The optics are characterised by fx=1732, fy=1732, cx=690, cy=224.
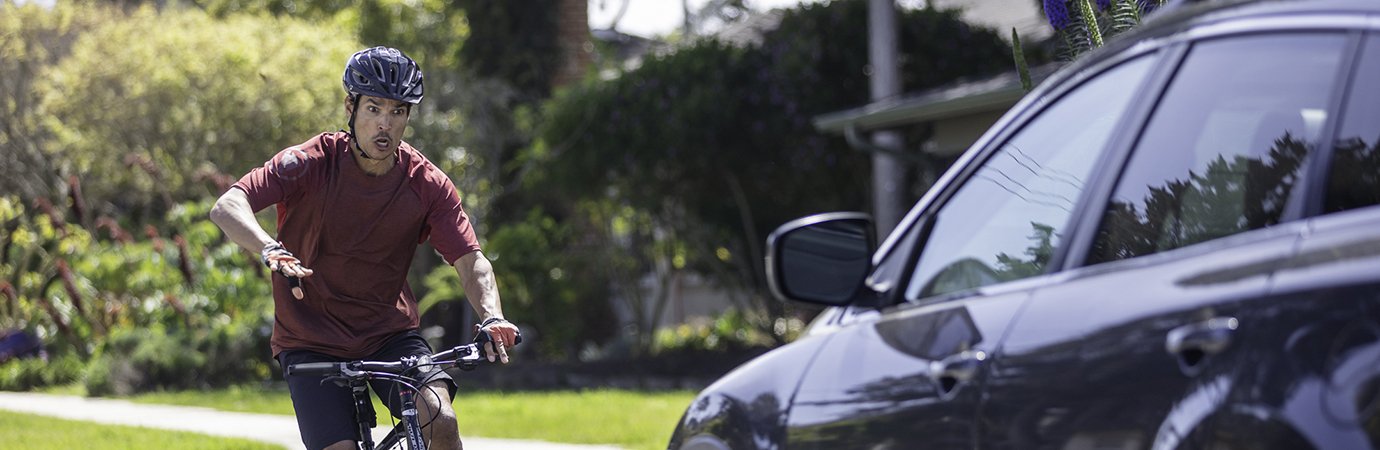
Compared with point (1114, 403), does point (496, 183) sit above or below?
above

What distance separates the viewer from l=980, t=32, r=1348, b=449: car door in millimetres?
2289

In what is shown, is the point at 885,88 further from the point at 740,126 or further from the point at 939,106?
the point at 939,106

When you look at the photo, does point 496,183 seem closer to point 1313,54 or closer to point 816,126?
point 816,126

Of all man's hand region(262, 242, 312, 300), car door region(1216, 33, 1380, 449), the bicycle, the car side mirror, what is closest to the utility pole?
the bicycle

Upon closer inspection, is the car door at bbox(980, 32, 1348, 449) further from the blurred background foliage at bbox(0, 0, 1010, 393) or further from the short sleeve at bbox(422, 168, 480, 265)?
the blurred background foliage at bbox(0, 0, 1010, 393)

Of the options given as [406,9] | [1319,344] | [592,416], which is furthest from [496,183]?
[1319,344]

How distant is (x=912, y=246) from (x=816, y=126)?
11.7 metres

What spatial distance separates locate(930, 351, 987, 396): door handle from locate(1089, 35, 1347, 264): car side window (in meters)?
0.25

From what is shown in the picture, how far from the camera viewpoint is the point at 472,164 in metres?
20.6

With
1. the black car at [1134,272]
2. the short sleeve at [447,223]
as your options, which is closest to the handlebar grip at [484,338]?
the short sleeve at [447,223]

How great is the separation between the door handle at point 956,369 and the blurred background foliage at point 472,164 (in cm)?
1303

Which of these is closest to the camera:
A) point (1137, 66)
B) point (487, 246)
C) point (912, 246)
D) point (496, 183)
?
point (1137, 66)

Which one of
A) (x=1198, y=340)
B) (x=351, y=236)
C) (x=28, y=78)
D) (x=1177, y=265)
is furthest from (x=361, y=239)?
(x=28, y=78)

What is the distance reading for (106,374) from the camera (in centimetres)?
1647
